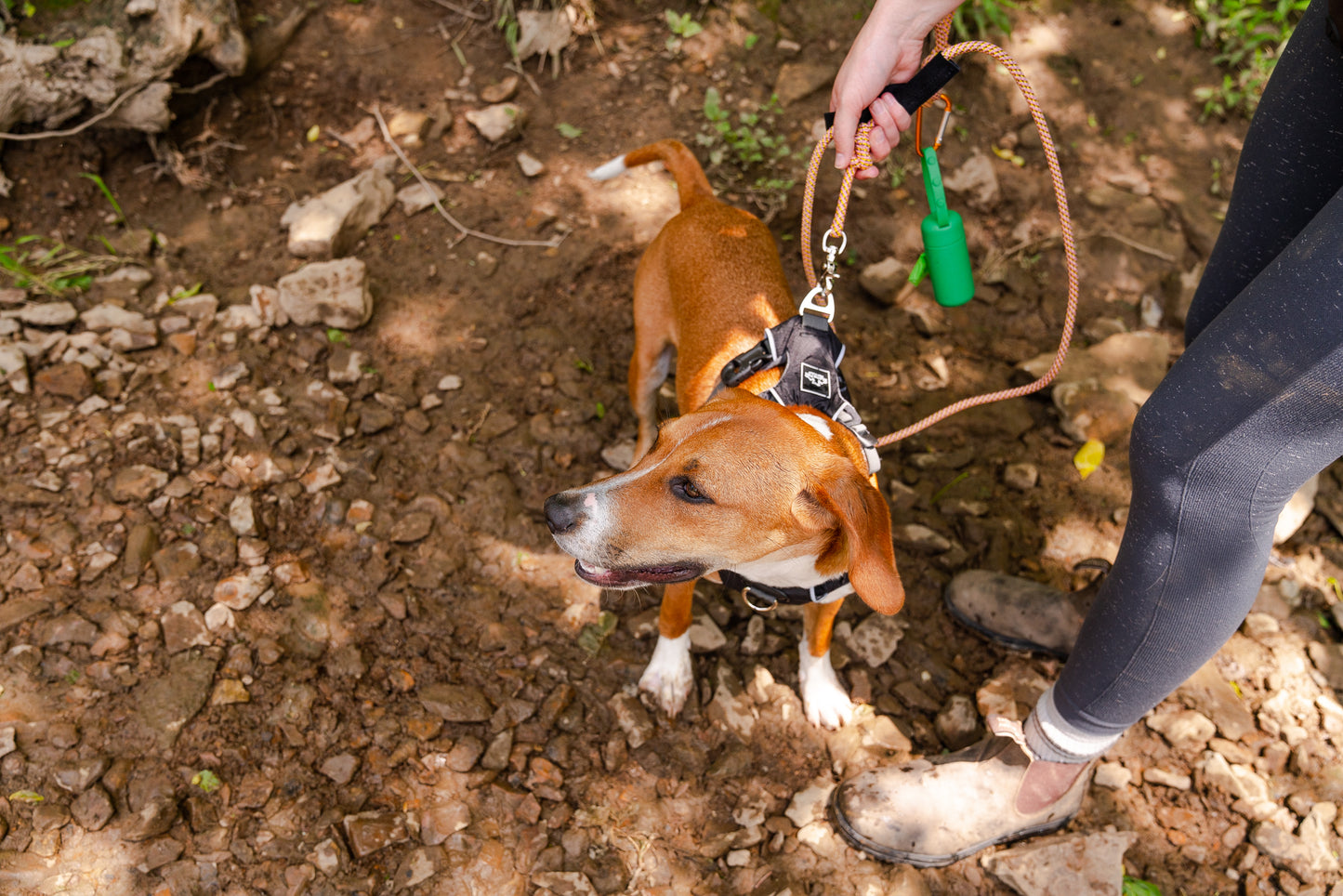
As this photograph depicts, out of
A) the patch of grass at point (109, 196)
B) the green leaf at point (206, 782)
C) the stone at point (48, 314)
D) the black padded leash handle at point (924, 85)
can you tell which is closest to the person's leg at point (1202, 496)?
the black padded leash handle at point (924, 85)

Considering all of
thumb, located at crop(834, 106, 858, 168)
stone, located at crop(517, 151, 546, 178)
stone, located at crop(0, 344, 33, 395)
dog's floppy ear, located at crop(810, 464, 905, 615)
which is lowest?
stone, located at crop(0, 344, 33, 395)

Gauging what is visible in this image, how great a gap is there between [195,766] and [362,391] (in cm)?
159

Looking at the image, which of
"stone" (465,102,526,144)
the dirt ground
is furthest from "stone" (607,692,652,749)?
"stone" (465,102,526,144)

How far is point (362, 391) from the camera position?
3.42 meters

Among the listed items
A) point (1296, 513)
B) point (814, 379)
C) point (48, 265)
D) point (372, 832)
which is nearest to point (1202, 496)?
point (814, 379)

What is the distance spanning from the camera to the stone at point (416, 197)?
4047mm

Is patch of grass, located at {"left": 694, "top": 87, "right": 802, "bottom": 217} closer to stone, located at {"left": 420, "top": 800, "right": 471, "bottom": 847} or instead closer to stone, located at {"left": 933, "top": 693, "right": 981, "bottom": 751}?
stone, located at {"left": 933, "top": 693, "right": 981, "bottom": 751}

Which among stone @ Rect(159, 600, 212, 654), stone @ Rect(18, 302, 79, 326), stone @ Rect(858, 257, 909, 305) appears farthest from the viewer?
stone @ Rect(858, 257, 909, 305)

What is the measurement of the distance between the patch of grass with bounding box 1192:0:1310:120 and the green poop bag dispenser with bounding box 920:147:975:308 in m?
3.75

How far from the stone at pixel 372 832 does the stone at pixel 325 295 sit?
2.09 meters

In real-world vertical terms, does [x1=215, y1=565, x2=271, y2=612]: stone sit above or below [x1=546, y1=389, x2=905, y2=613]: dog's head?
below

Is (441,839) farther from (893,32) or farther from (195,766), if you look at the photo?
(893,32)

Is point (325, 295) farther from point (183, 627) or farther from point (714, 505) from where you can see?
point (714, 505)

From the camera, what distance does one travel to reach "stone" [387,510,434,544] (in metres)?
3.01
